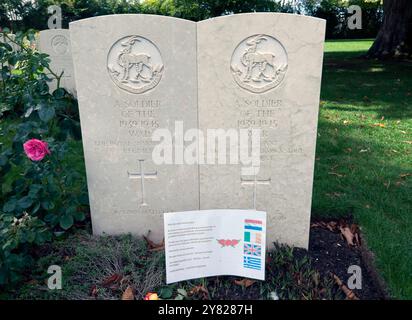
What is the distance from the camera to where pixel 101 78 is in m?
2.76

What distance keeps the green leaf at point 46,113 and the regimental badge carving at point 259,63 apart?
1.30m

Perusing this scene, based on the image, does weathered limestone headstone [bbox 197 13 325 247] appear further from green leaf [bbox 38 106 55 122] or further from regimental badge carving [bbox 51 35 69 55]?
regimental badge carving [bbox 51 35 69 55]

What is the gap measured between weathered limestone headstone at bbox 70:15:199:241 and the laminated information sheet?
1.33 feet

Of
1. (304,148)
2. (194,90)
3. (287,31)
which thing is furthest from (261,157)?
(287,31)

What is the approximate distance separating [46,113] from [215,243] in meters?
1.50

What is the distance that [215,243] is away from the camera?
267cm

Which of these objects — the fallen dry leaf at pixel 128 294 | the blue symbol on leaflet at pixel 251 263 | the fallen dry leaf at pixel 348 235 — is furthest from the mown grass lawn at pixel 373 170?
the fallen dry leaf at pixel 128 294

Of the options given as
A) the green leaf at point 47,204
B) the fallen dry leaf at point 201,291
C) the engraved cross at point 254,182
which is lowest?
the fallen dry leaf at point 201,291

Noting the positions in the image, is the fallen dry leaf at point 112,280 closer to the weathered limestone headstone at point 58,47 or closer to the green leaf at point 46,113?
the green leaf at point 46,113

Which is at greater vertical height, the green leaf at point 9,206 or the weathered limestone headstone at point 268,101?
the weathered limestone headstone at point 268,101

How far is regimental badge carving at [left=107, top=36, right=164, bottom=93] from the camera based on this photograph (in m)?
2.71

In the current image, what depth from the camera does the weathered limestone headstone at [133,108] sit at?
8.77 ft

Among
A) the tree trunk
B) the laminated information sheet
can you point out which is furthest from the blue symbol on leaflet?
the tree trunk

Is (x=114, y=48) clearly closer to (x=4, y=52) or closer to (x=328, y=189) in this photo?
(x=4, y=52)
